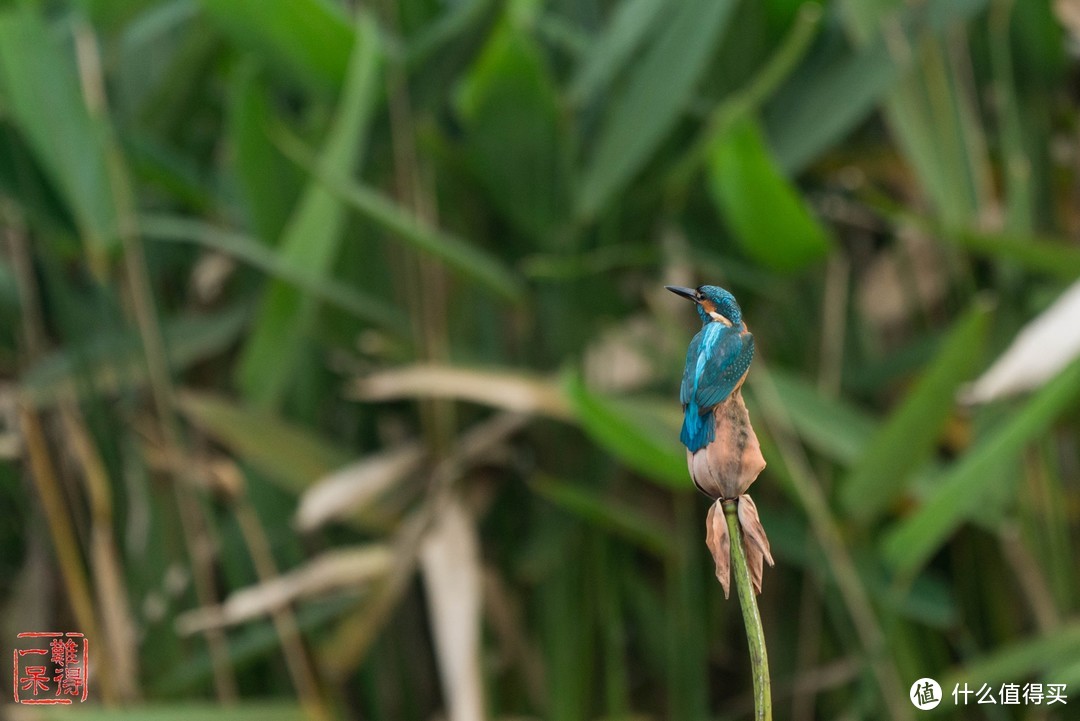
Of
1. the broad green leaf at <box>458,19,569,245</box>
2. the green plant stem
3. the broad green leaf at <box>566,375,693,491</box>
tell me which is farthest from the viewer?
the broad green leaf at <box>458,19,569,245</box>

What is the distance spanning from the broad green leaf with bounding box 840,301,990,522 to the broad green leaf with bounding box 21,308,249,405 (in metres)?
0.39

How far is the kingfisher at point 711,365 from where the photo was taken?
9 cm

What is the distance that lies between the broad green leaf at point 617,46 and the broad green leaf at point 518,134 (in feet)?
0.07

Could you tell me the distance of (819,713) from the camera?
2.26 feet

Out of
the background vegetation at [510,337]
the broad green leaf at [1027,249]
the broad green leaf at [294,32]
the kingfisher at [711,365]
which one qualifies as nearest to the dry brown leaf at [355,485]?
the background vegetation at [510,337]

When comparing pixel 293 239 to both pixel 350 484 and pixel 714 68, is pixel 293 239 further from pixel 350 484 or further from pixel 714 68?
pixel 714 68

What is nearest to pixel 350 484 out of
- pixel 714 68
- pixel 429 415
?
pixel 429 415

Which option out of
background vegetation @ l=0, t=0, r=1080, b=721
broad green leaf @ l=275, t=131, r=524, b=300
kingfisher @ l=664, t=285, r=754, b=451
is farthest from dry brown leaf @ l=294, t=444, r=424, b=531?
kingfisher @ l=664, t=285, r=754, b=451

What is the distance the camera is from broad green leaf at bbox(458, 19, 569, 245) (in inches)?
21.9

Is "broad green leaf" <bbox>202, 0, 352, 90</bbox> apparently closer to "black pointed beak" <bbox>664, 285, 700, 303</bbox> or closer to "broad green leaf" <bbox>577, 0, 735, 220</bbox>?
"broad green leaf" <bbox>577, 0, 735, 220</bbox>

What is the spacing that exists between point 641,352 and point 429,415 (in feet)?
0.43

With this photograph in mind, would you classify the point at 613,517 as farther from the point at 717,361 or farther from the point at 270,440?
the point at 717,361

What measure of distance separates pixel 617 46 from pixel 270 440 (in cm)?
29

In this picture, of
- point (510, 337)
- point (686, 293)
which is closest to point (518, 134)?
point (510, 337)
